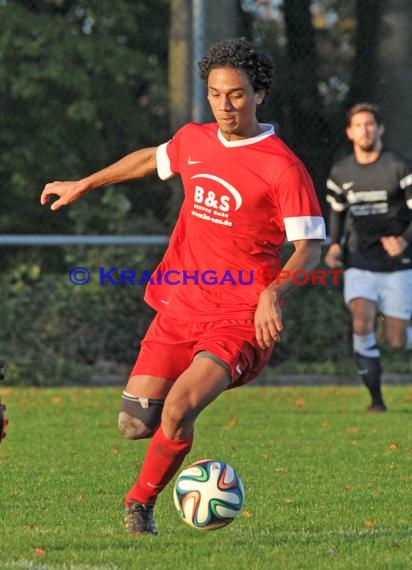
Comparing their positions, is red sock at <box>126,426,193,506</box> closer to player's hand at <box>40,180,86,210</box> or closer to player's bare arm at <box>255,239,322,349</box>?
player's bare arm at <box>255,239,322,349</box>

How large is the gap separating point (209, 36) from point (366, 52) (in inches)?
101

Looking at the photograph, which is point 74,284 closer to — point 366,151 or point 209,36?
point 209,36

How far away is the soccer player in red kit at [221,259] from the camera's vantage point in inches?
228

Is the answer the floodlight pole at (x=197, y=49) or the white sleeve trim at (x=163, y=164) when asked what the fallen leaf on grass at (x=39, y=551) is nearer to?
the white sleeve trim at (x=163, y=164)

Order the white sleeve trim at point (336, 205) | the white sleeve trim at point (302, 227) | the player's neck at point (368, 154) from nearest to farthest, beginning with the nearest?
the white sleeve trim at point (302, 227) → the player's neck at point (368, 154) → the white sleeve trim at point (336, 205)

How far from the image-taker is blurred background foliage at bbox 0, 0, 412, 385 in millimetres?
13781

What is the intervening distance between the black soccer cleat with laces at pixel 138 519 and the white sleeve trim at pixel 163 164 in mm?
1508

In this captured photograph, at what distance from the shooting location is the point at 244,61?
5926mm

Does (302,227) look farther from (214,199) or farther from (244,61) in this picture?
(244,61)

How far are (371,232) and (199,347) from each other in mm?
5416

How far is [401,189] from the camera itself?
10.9 m

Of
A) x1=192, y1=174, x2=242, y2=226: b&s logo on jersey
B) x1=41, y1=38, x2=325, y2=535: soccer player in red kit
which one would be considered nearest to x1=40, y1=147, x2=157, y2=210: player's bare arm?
x1=41, y1=38, x2=325, y2=535: soccer player in red kit

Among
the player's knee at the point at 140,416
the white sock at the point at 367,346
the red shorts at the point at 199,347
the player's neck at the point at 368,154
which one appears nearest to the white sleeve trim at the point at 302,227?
the red shorts at the point at 199,347

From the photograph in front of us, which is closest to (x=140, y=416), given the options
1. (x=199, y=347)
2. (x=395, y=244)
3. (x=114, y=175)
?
(x=199, y=347)
